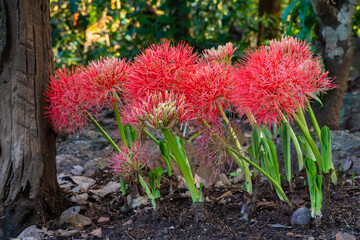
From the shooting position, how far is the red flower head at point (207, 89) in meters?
1.35

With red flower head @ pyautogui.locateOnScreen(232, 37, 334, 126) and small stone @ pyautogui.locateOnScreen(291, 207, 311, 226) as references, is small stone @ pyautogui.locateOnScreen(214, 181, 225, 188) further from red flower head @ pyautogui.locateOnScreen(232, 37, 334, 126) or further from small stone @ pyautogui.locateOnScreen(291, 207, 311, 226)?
red flower head @ pyautogui.locateOnScreen(232, 37, 334, 126)

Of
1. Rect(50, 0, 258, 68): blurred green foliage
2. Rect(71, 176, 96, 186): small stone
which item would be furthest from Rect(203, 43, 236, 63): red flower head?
Rect(50, 0, 258, 68): blurred green foliage

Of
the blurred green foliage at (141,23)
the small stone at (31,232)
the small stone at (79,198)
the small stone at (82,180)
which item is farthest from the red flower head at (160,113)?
the blurred green foliage at (141,23)

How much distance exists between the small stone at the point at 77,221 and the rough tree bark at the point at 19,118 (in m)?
0.13

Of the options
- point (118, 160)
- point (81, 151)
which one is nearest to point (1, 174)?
point (118, 160)

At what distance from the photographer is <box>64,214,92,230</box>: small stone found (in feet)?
5.53

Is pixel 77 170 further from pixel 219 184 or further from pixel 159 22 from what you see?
pixel 159 22

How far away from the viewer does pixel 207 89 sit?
1350mm

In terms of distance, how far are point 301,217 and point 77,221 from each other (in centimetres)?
95

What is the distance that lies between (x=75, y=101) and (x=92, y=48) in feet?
11.8

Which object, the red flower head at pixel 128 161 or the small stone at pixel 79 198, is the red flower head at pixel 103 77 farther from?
the small stone at pixel 79 198

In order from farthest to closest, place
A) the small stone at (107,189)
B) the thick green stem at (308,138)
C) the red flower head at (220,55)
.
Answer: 1. the small stone at (107,189)
2. the red flower head at (220,55)
3. the thick green stem at (308,138)

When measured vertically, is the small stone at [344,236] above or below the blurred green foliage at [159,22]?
below

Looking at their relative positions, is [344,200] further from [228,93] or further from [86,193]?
[86,193]
